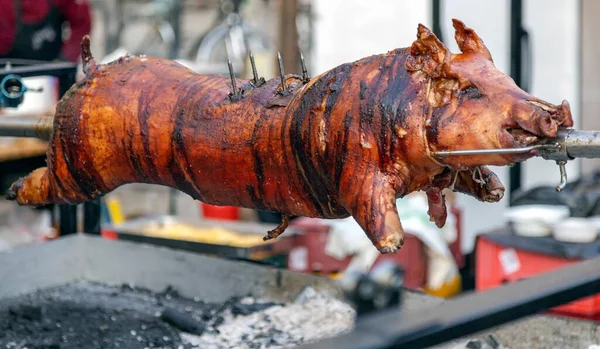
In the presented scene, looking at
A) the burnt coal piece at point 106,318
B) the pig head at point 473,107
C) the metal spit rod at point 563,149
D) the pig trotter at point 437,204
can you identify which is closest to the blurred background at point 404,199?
the burnt coal piece at point 106,318

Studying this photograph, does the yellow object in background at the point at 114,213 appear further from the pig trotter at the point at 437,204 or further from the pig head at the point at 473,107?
the pig head at the point at 473,107

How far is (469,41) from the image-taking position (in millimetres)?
1900

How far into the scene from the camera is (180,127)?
2408 millimetres

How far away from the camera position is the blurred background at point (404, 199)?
4984 millimetres

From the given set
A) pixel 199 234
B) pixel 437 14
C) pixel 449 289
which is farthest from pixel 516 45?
pixel 199 234

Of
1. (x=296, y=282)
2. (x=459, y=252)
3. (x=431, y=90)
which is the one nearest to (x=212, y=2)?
(x=459, y=252)

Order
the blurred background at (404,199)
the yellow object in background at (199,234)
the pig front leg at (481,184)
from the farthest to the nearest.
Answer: the yellow object in background at (199,234), the blurred background at (404,199), the pig front leg at (481,184)

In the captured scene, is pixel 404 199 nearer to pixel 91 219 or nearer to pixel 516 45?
pixel 516 45

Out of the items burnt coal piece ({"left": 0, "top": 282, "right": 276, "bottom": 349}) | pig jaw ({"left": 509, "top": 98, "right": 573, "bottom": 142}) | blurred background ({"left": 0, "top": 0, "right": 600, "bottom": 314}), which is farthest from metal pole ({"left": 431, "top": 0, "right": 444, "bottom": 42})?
pig jaw ({"left": 509, "top": 98, "right": 573, "bottom": 142})

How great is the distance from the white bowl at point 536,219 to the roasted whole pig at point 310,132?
2869 millimetres

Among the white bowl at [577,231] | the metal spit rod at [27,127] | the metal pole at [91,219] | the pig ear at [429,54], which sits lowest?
the white bowl at [577,231]

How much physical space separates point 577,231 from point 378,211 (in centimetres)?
318

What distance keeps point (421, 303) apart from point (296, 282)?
62 cm

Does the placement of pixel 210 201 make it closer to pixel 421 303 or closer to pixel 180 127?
pixel 180 127
